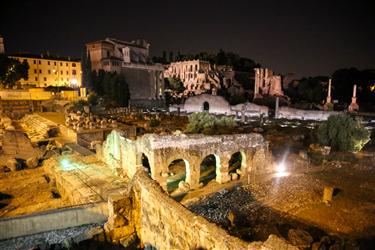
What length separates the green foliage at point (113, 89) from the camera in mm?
42406

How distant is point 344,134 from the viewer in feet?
68.8

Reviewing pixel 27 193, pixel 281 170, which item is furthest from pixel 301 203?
pixel 27 193

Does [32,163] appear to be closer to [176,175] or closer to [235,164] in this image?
[176,175]

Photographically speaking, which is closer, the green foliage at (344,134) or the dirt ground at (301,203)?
the dirt ground at (301,203)

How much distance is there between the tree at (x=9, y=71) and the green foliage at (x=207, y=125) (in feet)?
102

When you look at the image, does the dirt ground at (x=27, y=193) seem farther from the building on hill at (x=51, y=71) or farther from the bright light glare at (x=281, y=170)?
the building on hill at (x=51, y=71)

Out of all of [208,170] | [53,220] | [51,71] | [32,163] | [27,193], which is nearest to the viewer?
[53,220]

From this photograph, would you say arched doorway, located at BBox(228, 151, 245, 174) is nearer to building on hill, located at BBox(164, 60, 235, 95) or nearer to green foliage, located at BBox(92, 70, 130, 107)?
green foliage, located at BBox(92, 70, 130, 107)

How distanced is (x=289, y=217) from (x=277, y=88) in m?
50.5

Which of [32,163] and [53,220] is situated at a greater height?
[53,220]

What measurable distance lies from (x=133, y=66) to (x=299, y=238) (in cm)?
4544

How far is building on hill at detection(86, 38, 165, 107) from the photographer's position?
4753cm

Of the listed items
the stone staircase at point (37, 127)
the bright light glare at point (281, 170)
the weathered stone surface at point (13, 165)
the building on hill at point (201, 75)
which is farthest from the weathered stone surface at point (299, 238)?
the building on hill at point (201, 75)

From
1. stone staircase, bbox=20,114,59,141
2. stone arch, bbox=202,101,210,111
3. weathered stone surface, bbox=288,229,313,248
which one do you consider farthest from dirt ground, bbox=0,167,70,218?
stone arch, bbox=202,101,210,111
